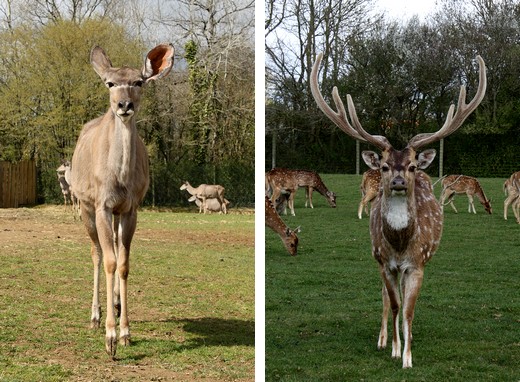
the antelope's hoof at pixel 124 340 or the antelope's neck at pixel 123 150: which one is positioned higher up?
the antelope's neck at pixel 123 150

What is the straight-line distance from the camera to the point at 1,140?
5.18 meters

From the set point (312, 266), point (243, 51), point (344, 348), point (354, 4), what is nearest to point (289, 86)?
point (243, 51)

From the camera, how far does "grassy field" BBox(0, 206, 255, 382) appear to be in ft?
10.8

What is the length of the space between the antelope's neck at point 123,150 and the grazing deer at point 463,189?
3.39 metres

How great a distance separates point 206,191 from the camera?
4.88 m

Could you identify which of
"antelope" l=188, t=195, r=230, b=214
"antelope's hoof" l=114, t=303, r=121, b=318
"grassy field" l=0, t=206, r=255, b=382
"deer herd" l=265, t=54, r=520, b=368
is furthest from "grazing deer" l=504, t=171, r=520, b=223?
"antelope's hoof" l=114, t=303, r=121, b=318

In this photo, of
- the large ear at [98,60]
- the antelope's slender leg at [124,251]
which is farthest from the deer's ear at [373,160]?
the large ear at [98,60]

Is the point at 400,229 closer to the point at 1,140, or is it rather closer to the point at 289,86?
the point at 289,86

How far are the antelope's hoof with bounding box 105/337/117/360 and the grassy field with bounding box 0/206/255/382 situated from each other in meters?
0.06

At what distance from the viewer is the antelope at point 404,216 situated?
309 centimetres

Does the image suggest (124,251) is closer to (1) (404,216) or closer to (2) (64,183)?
(1) (404,216)

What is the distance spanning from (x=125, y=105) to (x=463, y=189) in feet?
13.4

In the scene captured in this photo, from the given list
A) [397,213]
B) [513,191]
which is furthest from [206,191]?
[513,191]

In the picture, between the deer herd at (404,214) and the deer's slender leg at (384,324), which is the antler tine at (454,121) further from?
the deer's slender leg at (384,324)
